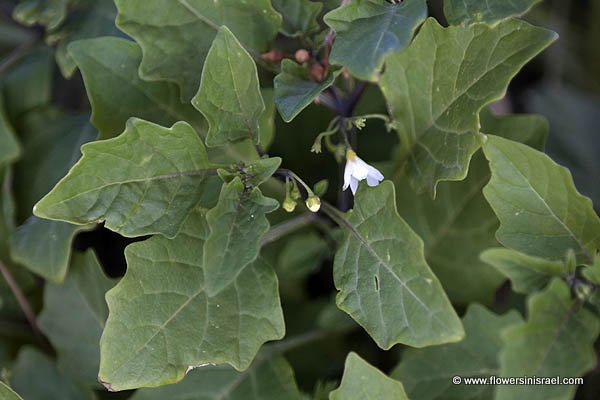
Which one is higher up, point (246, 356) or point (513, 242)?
point (513, 242)

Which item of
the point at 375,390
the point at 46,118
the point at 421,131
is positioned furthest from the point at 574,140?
the point at 46,118

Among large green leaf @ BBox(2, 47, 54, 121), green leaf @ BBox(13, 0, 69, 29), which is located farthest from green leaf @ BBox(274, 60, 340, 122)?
large green leaf @ BBox(2, 47, 54, 121)

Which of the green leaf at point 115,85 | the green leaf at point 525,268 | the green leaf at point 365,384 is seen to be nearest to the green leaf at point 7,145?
the green leaf at point 115,85

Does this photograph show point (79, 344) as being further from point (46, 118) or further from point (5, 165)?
point (46, 118)

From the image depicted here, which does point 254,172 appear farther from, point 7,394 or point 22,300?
point 22,300

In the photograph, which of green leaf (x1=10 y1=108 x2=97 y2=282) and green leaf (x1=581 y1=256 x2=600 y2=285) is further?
green leaf (x1=10 y1=108 x2=97 y2=282)

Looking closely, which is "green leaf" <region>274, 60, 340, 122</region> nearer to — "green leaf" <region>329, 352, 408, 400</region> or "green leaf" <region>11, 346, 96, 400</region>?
"green leaf" <region>329, 352, 408, 400</region>

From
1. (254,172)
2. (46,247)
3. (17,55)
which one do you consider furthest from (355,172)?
(17,55)
